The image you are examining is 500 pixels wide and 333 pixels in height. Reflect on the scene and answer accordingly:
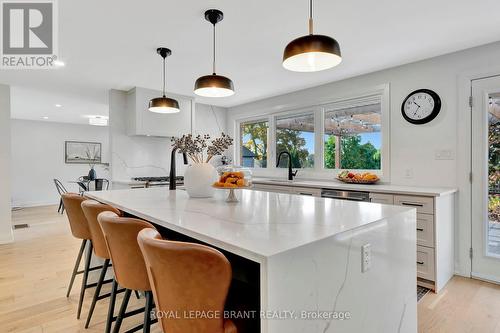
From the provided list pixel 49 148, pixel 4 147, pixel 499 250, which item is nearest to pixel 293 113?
pixel 499 250

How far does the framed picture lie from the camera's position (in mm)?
7990

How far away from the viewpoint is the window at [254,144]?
5348 millimetres

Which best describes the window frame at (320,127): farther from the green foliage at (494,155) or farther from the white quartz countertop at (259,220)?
the white quartz countertop at (259,220)

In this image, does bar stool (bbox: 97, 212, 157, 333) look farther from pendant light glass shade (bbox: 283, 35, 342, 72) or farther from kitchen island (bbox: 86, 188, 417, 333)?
pendant light glass shade (bbox: 283, 35, 342, 72)

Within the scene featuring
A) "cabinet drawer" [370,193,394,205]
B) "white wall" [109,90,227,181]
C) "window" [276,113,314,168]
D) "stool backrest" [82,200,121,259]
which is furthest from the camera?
"window" [276,113,314,168]

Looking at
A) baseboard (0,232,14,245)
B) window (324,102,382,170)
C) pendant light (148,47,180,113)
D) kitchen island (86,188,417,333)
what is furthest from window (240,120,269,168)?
baseboard (0,232,14,245)

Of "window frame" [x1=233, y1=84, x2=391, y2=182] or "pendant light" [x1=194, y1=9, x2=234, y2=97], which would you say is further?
"window frame" [x1=233, y1=84, x2=391, y2=182]

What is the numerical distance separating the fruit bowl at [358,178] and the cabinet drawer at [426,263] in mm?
983

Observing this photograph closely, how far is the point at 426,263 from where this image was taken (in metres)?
2.62

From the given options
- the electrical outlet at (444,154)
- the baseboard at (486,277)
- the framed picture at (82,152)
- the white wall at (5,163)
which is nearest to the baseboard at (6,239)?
the white wall at (5,163)

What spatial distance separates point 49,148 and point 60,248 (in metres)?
5.16

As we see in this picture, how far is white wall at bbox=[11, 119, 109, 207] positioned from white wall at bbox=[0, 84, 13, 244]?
4086 millimetres

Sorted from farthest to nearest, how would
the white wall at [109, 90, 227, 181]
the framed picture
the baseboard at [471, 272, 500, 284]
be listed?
1. the framed picture
2. the white wall at [109, 90, 227, 181]
3. the baseboard at [471, 272, 500, 284]
